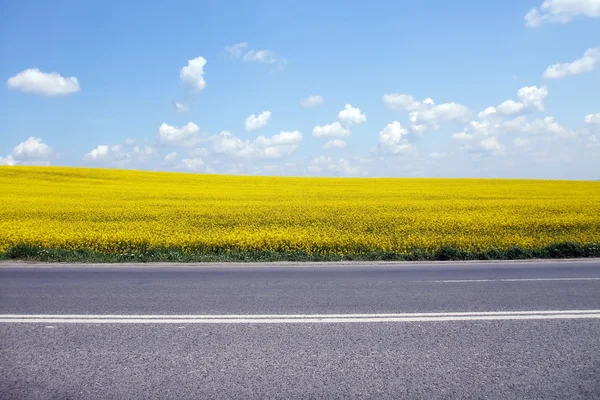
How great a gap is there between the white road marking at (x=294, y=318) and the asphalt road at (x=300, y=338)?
0.08ft

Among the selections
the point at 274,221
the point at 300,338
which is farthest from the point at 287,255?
the point at 274,221

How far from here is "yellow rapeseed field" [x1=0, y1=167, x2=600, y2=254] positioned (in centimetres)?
1473

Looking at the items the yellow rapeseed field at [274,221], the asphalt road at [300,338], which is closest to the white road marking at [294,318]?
the asphalt road at [300,338]

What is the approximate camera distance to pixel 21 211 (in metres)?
23.5

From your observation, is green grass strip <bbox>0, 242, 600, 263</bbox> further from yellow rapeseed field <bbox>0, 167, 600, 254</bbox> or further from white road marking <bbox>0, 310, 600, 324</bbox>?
white road marking <bbox>0, 310, 600, 324</bbox>

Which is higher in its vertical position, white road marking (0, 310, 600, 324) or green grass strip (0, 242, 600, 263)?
white road marking (0, 310, 600, 324)

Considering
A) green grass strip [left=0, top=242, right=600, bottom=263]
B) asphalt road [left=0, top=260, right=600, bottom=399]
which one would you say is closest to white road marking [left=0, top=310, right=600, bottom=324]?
asphalt road [left=0, top=260, right=600, bottom=399]

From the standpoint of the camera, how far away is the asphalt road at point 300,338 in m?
4.23

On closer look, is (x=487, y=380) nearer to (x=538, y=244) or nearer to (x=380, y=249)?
(x=380, y=249)

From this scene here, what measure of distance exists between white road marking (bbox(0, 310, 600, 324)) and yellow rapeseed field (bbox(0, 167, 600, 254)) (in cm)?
753

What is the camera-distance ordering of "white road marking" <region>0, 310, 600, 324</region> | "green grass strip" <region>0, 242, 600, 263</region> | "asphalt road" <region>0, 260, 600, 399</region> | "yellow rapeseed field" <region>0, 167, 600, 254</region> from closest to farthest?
"asphalt road" <region>0, 260, 600, 399</region> < "white road marking" <region>0, 310, 600, 324</region> < "green grass strip" <region>0, 242, 600, 263</region> < "yellow rapeseed field" <region>0, 167, 600, 254</region>

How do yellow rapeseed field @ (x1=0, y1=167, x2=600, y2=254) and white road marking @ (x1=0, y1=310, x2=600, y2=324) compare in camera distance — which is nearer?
white road marking @ (x1=0, y1=310, x2=600, y2=324)

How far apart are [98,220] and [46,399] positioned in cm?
1865

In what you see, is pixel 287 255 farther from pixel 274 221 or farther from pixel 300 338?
pixel 274 221
